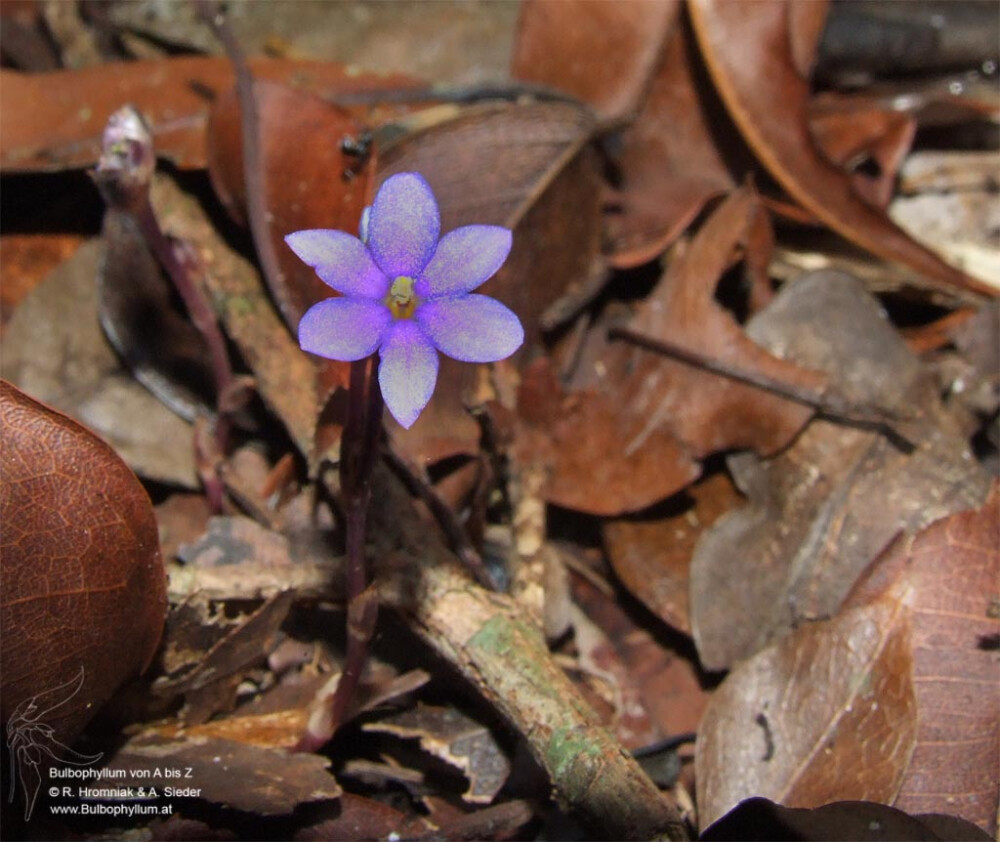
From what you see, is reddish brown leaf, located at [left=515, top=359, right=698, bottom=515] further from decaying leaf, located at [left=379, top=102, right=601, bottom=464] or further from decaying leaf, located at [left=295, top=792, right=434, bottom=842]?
decaying leaf, located at [left=295, top=792, right=434, bottom=842]

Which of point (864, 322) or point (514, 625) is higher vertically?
point (514, 625)

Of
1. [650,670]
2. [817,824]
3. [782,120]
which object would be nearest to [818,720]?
[817,824]

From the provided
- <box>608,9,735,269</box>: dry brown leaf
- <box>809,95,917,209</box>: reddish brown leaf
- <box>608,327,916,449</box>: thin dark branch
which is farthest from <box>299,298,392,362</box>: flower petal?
<box>809,95,917,209</box>: reddish brown leaf

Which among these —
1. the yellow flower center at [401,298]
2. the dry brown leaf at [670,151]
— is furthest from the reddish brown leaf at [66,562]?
the dry brown leaf at [670,151]

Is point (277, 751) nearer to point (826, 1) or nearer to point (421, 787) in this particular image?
point (421, 787)

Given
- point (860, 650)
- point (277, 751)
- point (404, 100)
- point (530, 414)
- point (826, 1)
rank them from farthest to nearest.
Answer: point (826, 1) < point (404, 100) < point (530, 414) < point (860, 650) < point (277, 751)

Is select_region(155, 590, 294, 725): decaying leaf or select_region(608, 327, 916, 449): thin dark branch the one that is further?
select_region(608, 327, 916, 449): thin dark branch

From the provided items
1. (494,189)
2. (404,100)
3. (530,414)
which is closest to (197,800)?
(530,414)
